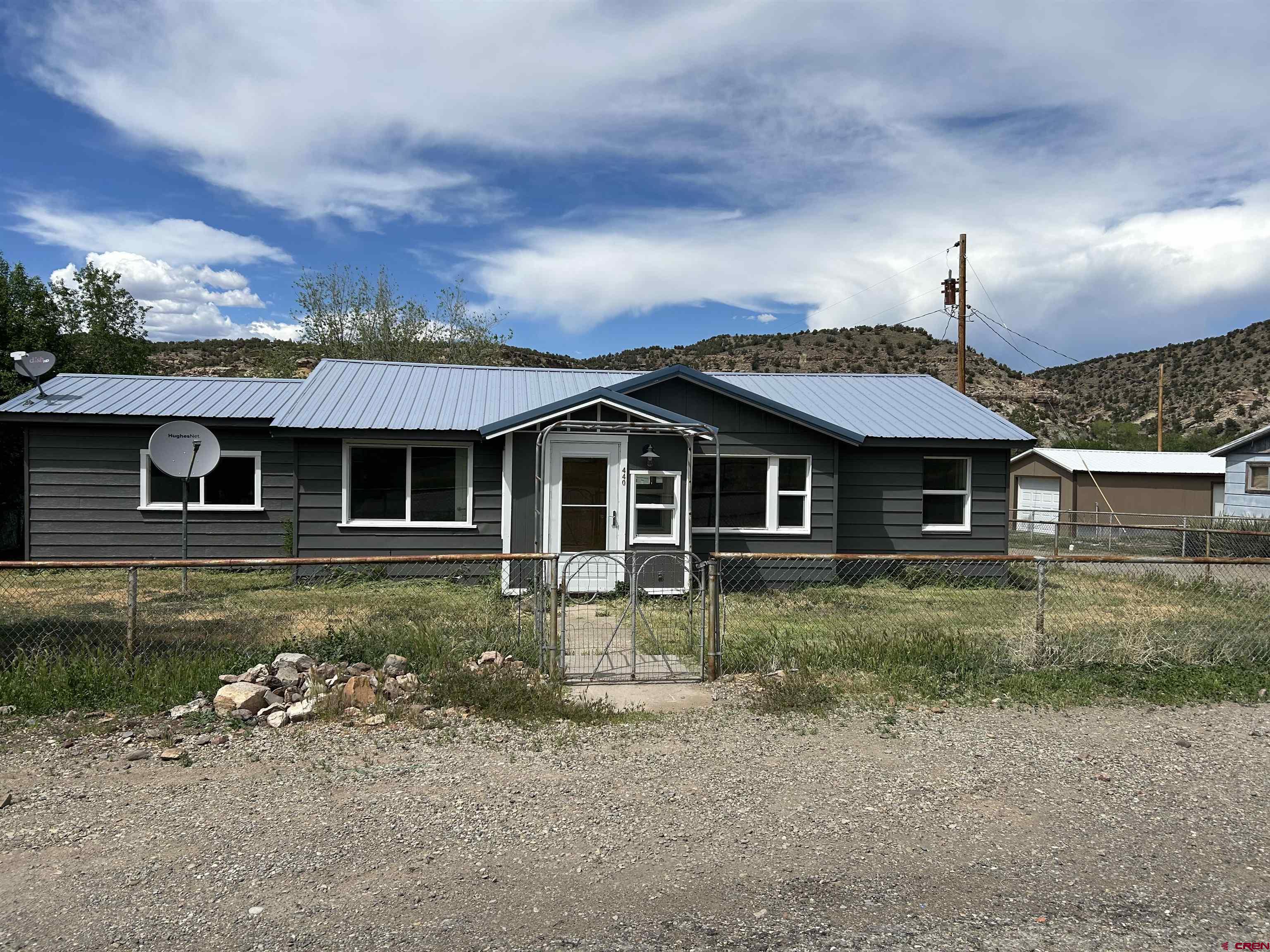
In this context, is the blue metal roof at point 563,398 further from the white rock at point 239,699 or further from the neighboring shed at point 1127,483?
the neighboring shed at point 1127,483

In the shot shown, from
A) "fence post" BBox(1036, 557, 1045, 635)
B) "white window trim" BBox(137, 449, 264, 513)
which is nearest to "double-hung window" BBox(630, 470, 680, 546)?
"fence post" BBox(1036, 557, 1045, 635)

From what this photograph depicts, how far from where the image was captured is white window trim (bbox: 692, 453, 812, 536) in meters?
13.9

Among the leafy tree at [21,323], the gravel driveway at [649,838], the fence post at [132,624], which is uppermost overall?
the leafy tree at [21,323]

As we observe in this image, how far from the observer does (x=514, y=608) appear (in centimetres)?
1001

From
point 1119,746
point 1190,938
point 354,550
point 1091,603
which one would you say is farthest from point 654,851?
point 354,550

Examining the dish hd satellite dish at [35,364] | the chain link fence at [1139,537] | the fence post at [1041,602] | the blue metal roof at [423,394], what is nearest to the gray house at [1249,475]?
the chain link fence at [1139,537]

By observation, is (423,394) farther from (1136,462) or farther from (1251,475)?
(1251,475)

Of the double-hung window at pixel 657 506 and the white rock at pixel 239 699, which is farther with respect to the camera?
the double-hung window at pixel 657 506

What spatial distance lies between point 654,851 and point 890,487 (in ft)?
38.3

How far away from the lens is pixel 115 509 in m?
14.5

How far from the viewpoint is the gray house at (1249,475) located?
2897 cm

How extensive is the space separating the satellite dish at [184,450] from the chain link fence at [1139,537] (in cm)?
1522

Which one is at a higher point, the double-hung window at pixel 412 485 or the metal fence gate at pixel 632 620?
the double-hung window at pixel 412 485

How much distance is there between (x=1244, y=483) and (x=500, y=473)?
1107 inches
